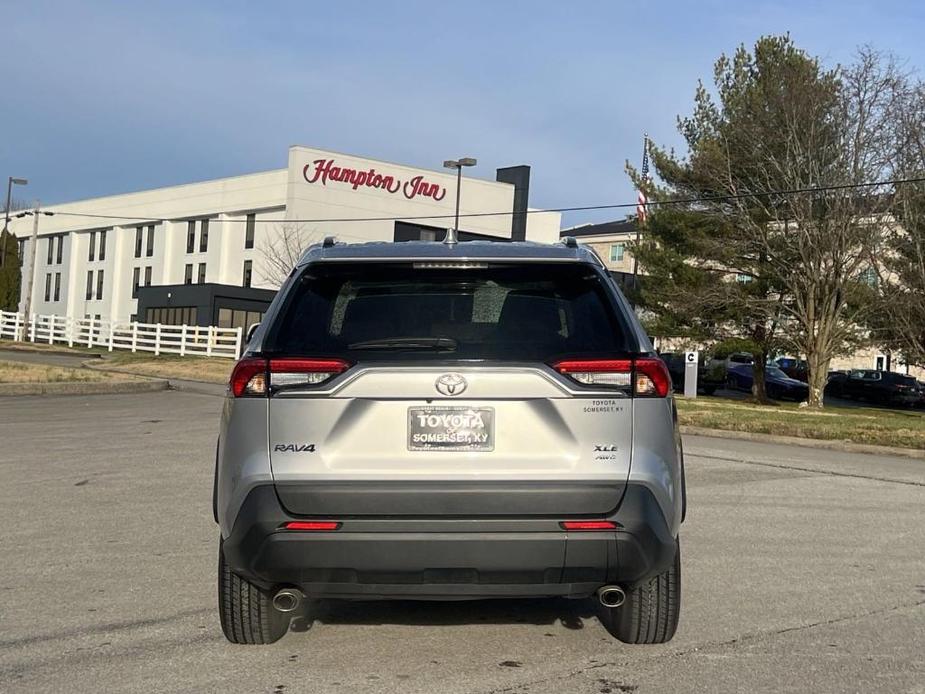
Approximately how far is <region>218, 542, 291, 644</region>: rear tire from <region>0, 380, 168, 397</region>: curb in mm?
18208

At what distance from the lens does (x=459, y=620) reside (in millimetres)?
5582

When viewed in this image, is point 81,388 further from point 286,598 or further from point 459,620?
point 286,598

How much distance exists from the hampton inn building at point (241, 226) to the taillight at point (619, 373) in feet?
162

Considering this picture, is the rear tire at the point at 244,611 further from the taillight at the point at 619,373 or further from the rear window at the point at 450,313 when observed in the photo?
the taillight at the point at 619,373

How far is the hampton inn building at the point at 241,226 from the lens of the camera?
191 ft

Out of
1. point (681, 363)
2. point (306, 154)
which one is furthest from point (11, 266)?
point (681, 363)

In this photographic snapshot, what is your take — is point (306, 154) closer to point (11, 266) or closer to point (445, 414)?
point (11, 266)

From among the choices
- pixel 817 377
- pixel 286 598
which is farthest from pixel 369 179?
pixel 286 598

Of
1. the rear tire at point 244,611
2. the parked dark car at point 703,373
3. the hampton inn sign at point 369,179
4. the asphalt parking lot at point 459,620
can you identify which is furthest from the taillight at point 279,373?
the hampton inn sign at point 369,179

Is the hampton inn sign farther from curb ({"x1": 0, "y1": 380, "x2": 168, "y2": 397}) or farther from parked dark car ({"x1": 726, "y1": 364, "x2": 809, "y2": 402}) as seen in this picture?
curb ({"x1": 0, "y1": 380, "x2": 168, "y2": 397})

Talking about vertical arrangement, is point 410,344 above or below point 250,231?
below

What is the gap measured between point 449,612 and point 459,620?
180 mm

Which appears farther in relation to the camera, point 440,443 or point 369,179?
point 369,179

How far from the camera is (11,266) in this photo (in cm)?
6519
